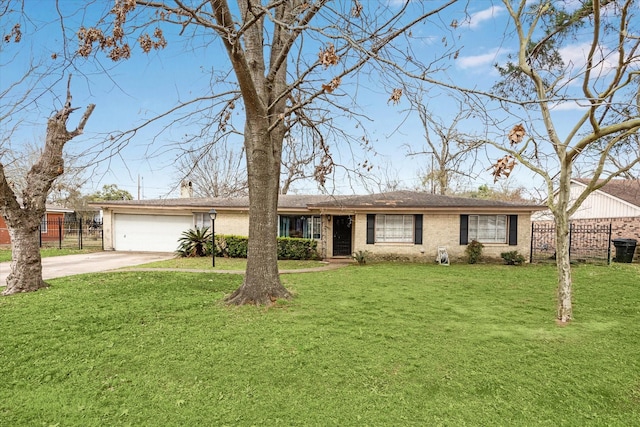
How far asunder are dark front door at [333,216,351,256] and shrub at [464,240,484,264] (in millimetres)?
5510

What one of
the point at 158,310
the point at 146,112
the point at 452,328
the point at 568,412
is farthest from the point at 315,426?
the point at 146,112

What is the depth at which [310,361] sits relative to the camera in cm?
414

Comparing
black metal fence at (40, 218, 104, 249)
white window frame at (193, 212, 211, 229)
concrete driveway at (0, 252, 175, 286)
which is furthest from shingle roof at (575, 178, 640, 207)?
black metal fence at (40, 218, 104, 249)

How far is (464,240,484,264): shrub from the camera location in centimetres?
1406

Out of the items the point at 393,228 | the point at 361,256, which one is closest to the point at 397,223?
the point at 393,228

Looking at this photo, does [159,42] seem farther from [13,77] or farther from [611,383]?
[611,383]

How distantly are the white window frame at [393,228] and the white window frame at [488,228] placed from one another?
2.73m

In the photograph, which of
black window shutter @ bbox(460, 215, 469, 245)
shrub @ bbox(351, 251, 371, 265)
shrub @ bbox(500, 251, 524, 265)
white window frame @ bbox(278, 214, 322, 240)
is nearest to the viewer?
shrub @ bbox(500, 251, 524, 265)

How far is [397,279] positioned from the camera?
10.1 meters

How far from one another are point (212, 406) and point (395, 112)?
3958 millimetres

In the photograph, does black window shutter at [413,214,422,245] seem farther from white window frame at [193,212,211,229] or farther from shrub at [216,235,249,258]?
white window frame at [193,212,211,229]

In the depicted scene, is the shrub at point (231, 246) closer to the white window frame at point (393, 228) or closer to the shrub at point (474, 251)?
the white window frame at point (393, 228)

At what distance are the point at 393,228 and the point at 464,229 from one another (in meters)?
3.10

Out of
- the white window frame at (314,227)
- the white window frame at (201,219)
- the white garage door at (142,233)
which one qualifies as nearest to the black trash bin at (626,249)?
the white window frame at (314,227)
